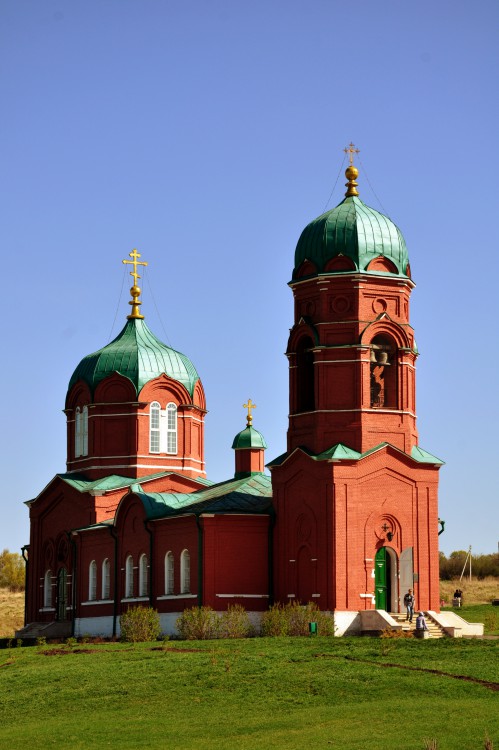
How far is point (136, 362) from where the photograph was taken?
180ft

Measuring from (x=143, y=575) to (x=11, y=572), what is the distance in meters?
47.4

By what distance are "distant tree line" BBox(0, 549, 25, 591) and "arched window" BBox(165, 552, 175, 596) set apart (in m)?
46.0

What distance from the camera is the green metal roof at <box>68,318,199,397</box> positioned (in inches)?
2163

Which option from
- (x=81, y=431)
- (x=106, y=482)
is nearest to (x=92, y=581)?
(x=106, y=482)

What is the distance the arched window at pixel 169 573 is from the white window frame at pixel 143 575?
1.48 m

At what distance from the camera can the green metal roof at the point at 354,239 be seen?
44281 mm

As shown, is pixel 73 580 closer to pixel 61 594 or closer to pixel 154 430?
pixel 61 594

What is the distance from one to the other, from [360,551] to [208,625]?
5.08 metres

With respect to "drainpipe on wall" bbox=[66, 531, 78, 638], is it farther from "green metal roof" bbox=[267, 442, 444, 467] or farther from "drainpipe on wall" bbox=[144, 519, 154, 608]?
"green metal roof" bbox=[267, 442, 444, 467]

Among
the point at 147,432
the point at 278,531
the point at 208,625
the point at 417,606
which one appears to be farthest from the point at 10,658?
the point at 147,432

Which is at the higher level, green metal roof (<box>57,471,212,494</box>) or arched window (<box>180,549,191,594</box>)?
green metal roof (<box>57,471,212,494</box>)

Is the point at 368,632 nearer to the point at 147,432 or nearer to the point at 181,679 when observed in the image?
the point at 181,679

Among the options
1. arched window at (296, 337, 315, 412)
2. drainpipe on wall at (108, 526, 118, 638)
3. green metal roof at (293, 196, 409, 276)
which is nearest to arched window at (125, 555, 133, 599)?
drainpipe on wall at (108, 526, 118, 638)

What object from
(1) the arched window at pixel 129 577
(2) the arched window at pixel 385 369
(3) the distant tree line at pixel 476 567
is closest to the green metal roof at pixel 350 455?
(2) the arched window at pixel 385 369
